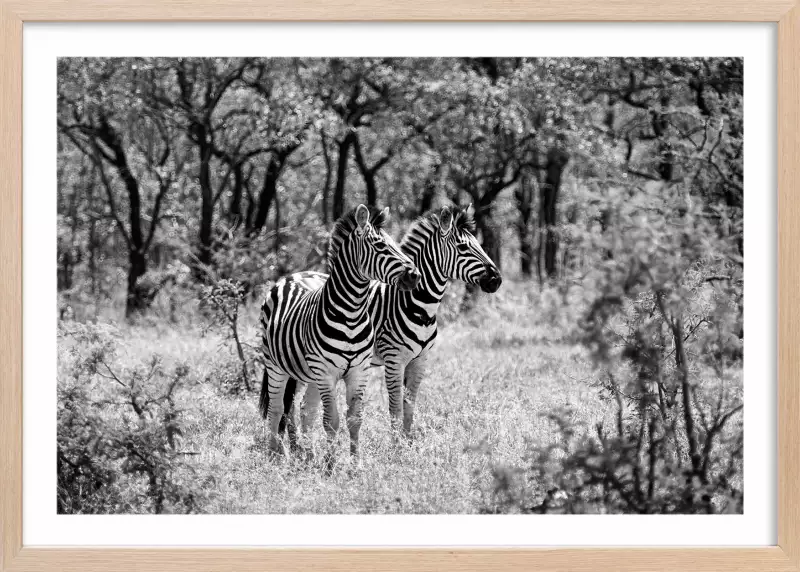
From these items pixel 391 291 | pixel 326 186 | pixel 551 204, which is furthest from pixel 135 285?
pixel 551 204

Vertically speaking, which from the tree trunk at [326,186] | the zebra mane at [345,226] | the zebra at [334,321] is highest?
the tree trunk at [326,186]

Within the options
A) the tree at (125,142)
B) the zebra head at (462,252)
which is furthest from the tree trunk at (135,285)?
the zebra head at (462,252)

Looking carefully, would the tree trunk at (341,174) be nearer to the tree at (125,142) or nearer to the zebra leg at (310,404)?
the tree at (125,142)

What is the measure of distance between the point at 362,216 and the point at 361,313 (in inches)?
28.9

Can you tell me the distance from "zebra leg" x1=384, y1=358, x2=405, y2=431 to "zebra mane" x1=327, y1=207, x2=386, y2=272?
99cm

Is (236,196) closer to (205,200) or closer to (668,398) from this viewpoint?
(205,200)

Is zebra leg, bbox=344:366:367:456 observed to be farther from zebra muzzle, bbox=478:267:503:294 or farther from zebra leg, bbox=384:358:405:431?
zebra muzzle, bbox=478:267:503:294

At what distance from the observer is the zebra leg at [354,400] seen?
504 cm

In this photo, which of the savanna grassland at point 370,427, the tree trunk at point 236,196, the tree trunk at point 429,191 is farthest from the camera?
the tree trunk at point 429,191

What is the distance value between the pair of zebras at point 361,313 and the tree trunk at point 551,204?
1995 mm

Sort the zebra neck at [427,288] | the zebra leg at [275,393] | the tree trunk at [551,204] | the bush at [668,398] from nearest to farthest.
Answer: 1. the bush at [668,398]
2. the zebra leg at [275,393]
3. the zebra neck at [427,288]
4. the tree trunk at [551,204]

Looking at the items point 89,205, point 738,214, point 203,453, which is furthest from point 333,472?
point 89,205
